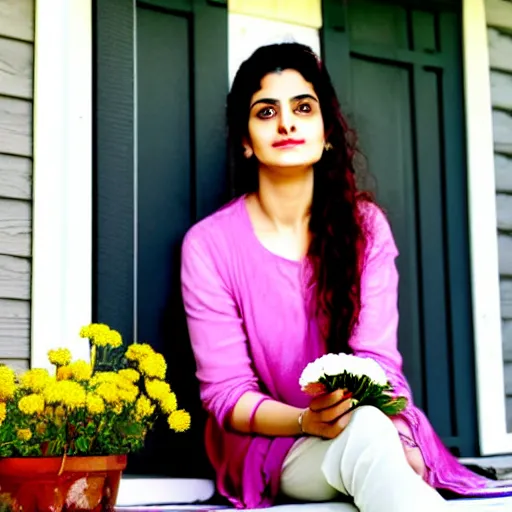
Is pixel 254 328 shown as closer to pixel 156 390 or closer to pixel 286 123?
pixel 286 123

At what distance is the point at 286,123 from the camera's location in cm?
288

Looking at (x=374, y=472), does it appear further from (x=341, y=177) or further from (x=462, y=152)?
(x=462, y=152)

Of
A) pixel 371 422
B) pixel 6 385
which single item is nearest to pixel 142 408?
pixel 6 385

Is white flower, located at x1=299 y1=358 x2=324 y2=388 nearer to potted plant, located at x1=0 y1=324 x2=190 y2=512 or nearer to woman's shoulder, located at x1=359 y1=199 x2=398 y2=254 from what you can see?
potted plant, located at x1=0 y1=324 x2=190 y2=512

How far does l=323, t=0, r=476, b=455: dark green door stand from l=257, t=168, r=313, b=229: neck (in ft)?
1.58

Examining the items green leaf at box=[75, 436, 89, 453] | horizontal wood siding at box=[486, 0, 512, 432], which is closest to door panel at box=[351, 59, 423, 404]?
horizontal wood siding at box=[486, 0, 512, 432]

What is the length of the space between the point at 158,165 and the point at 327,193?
48cm

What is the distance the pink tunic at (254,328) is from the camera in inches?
107

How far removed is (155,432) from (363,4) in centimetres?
151


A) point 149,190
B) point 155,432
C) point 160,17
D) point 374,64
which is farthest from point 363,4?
point 155,432

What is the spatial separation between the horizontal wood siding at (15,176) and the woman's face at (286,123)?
0.61m

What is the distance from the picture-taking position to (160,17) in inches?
122

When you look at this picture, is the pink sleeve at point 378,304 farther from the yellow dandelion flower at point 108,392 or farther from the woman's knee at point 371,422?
the yellow dandelion flower at point 108,392

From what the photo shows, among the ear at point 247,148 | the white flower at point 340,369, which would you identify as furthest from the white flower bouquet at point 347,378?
the ear at point 247,148
